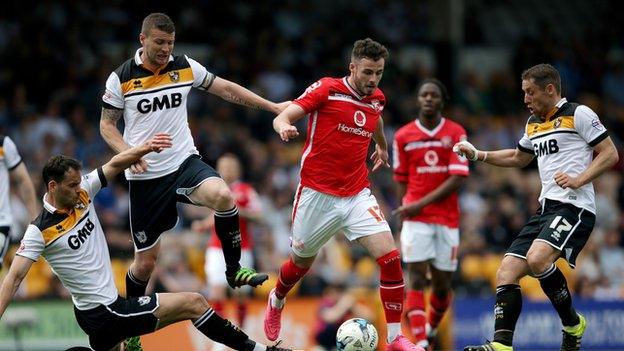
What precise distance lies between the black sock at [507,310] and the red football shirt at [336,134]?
1.79 metres

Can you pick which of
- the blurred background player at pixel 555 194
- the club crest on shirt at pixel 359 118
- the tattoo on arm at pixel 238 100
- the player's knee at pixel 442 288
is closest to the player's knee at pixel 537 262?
the blurred background player at pixel 555 194

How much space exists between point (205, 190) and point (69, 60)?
11495mm

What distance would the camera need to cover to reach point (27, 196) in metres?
12.6

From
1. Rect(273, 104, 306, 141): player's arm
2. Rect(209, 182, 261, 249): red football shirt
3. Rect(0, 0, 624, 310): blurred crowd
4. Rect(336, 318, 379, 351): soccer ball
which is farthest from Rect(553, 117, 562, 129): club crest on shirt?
Rect(0, 0, 624, 310): blurred crowd

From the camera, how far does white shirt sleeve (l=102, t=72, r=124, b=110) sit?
35.4ft

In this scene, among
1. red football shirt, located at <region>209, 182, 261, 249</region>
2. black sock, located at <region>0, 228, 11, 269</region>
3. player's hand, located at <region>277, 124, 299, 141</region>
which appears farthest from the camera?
red football shirt, located at <region>209, 182, 261, 249</region>

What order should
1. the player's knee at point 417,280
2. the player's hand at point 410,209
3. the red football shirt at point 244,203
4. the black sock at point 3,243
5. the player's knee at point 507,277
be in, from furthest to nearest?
the red football shirt at point 244,203 < the player's knee at point 417,280 < the player's hand at point 410,209 < the black sock at point 3,243 < the player's knee at point 507,277

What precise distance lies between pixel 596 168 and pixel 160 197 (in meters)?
4.26

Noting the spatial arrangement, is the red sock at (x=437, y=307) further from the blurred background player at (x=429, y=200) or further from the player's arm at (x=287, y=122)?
the player's arm at (x=287, y=122)

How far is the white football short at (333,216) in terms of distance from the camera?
11.0m

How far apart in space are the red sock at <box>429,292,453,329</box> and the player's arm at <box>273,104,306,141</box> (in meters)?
3.59

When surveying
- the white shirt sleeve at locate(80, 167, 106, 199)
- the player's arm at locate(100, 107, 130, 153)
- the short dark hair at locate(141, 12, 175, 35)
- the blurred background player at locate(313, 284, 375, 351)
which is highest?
the short dark hair at locate(141, 12, 175, 35)

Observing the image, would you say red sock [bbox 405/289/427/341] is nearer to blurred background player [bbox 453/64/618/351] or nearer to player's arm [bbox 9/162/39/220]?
blurred background player [bbox 453/64/618/351]

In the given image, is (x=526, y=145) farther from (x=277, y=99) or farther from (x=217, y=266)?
(x=277, y=99)
